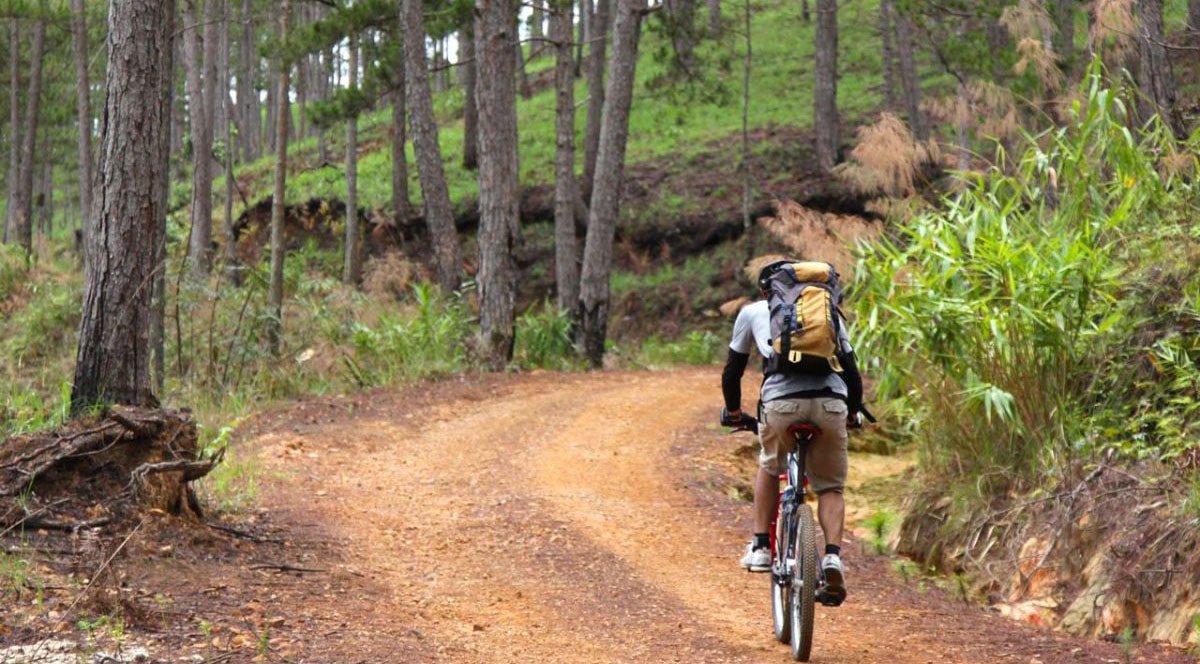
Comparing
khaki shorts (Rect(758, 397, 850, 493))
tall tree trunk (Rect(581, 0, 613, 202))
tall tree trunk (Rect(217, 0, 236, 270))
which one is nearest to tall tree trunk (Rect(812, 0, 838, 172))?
tall tree trunk (Rect(581, 0, 613, 202))

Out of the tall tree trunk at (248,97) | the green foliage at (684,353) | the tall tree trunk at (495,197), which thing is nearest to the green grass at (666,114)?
the green foliage at (684,353)

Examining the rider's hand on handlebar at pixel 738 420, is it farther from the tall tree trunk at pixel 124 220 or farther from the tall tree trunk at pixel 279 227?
the tall tree trunk at pixel 279 227

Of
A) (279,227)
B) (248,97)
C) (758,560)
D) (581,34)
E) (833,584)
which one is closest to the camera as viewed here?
(833,584)

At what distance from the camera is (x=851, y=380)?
17.8ft

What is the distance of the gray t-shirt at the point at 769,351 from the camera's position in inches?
208

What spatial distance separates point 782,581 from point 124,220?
4.43 meters

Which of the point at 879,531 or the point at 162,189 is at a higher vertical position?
the point at 162,189

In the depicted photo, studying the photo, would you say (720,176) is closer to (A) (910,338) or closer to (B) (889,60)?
(B) (889,60)

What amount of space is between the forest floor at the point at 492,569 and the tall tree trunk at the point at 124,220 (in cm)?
111

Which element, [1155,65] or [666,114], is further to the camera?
[666,114]

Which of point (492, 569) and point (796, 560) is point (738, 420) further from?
point (492, 569)

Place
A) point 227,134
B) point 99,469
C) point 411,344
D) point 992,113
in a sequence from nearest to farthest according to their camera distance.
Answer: point 99,469, point 992,113, point 411,344, point 227,134

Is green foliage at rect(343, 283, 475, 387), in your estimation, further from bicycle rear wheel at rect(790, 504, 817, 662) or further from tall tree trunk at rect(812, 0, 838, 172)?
tall tree trunk at rect(812, 0, 838, 172)

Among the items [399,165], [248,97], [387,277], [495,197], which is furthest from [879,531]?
[248,97]
